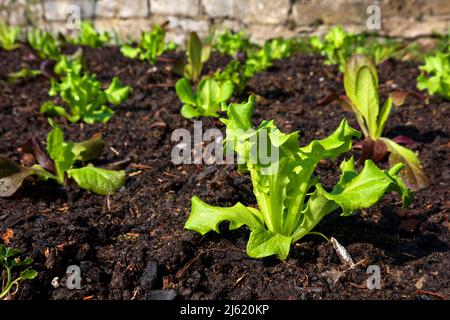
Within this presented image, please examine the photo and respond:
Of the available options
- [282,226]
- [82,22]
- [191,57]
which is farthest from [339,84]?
[82,22]

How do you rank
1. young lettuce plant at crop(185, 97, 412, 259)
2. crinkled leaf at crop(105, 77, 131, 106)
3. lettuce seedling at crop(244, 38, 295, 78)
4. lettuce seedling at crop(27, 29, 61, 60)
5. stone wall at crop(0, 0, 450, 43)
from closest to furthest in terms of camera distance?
1. young lettuce plant at crop(185, 97, 412, 259)
2. crinkled leaf at crop(105, 77, 131, 106)
3. lettuce seedling at crop(244, 38, 295, 78)
4. lettuce seedling at crop(27, 29, 61, 60)
5. stone wall at crop(0, 0, 450, 43)

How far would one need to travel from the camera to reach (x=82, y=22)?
6.32m

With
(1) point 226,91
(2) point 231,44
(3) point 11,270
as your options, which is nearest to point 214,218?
(3) point 11,270

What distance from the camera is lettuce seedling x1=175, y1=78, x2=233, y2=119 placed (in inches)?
125

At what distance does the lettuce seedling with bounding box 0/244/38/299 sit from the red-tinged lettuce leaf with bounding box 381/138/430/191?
5.49 feet

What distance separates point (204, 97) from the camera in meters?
3.23

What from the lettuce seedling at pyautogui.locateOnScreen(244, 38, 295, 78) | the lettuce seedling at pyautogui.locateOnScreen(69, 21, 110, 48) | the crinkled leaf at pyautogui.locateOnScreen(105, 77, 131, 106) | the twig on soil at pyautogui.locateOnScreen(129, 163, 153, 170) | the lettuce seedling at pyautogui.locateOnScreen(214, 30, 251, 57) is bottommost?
the twig on soil at pyautogui.locateOnScreen(129, 163, 153, 170)

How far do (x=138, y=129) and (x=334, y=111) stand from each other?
123 cm

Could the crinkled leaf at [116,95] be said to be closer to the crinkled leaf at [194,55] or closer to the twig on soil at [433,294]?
the crinkled leaf at [194,55]

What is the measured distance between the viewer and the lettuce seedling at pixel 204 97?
10.4 ft

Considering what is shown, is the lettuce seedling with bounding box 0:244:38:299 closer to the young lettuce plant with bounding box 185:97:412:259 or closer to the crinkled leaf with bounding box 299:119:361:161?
the young lettuce plant with bounding box 185:97:412:259

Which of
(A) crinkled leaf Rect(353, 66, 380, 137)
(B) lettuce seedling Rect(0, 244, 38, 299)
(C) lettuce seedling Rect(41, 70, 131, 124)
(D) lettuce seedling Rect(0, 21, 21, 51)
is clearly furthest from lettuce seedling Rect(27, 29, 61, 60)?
A: (B) lettuce seedling Rect(0, 244, 38, 299)

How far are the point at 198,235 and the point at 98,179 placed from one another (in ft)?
2.22
